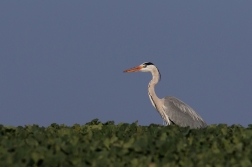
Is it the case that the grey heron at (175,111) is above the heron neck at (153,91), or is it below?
below

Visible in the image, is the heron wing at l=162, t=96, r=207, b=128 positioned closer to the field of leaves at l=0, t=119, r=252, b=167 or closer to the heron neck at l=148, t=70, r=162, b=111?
the heron neck at l=148, t=70, r=162, b=111

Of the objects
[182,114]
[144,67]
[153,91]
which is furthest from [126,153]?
[144,67]

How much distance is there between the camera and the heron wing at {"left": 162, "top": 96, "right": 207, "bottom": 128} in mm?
14922

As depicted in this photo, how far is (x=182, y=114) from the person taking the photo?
15031 mm

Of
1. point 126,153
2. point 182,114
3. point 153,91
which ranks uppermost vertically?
point 153,91

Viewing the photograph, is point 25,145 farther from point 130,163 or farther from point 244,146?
point 244,146

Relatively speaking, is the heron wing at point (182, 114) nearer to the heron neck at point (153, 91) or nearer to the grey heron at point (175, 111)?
the grey heron at point (175, 111)

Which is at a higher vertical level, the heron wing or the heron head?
the heron head

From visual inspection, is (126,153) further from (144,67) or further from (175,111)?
(144,67)

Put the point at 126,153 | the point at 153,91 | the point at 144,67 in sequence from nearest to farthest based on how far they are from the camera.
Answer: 1. the point at 126,153
2. the point at 153,91
3. the point at 144,67

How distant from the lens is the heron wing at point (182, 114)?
49.0 feet

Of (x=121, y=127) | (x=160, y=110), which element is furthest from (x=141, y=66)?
(x=121, y=127)

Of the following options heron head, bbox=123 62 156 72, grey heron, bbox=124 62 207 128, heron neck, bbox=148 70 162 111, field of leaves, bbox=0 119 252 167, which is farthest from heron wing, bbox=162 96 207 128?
field of leaves, bbox=0 119 252 167

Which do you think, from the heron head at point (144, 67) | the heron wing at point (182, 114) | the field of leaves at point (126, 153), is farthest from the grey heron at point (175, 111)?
the field of leaves at point (126, 153)
